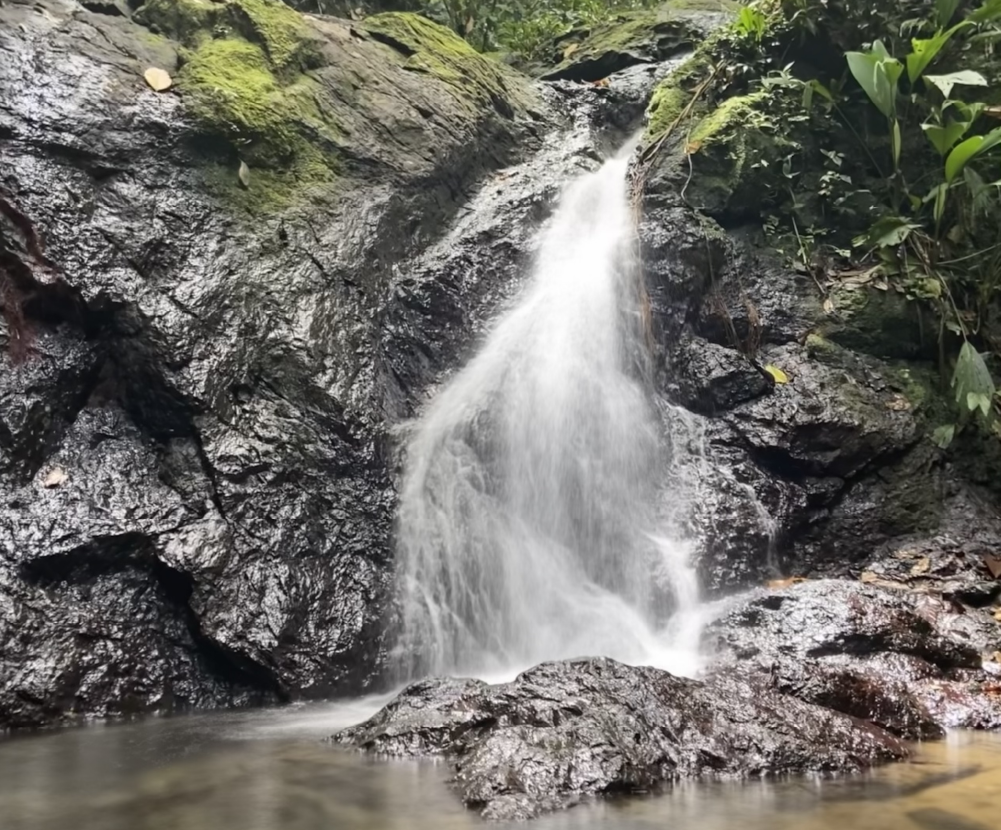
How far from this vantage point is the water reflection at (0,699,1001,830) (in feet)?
7.55

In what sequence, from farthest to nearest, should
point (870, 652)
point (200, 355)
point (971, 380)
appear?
point (971, 380) → point (200, 355) → point (870, 652)

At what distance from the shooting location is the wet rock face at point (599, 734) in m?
2.62

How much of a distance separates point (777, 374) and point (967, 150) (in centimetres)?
204

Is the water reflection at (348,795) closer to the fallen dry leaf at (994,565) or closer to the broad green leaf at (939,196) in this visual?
the fallen dry leaf at (994,565)

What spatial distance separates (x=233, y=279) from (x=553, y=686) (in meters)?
3.65

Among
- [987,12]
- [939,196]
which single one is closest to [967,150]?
[939,196]

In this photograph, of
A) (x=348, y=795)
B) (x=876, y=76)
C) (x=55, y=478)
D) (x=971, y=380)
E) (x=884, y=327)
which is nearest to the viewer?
(x=348, y=795)

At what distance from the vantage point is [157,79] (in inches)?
238

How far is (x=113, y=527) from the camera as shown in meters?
4.34

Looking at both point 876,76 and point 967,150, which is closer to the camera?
point 967,150

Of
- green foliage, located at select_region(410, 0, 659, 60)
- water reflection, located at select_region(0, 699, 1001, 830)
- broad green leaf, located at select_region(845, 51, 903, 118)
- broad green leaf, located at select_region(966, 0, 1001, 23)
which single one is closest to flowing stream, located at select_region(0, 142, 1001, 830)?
water reflection, located at select_region(0, 699, 1001, 830)

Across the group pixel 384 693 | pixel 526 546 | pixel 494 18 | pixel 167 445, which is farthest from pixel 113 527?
pixel 494 18

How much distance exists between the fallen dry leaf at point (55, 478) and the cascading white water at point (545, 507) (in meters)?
1.91

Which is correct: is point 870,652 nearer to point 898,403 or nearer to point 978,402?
point 978,402
